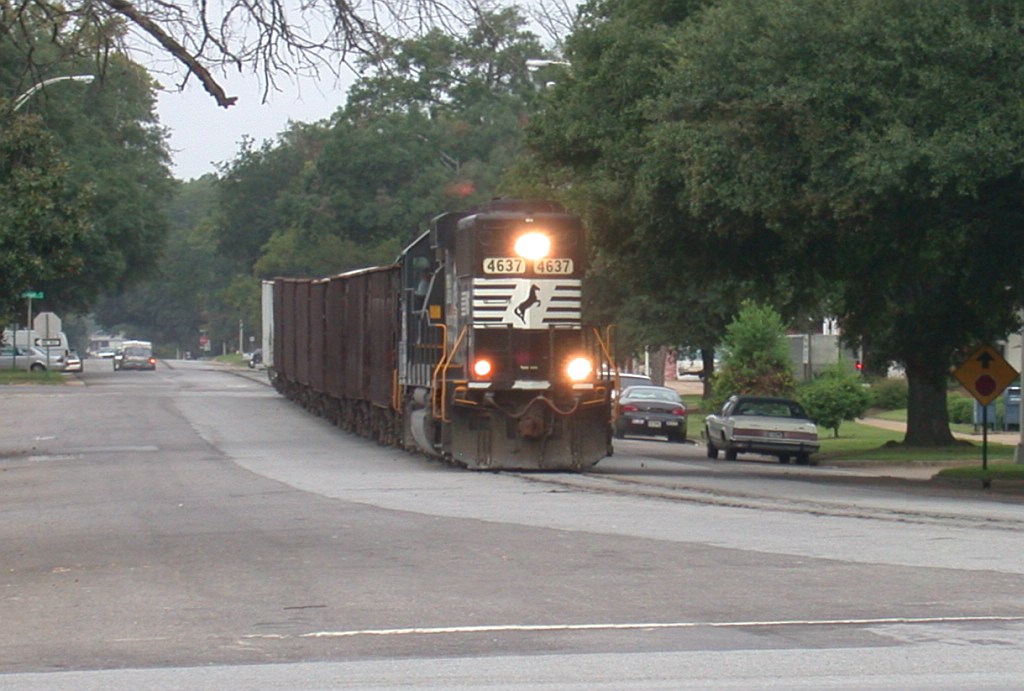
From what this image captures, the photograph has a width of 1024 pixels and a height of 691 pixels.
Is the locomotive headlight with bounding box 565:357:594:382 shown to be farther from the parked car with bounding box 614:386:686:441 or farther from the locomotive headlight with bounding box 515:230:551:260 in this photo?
the parked car with bounding box 614:386:686:441

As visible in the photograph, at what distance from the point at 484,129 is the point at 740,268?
65838 mm

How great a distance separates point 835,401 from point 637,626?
36562 millimetres

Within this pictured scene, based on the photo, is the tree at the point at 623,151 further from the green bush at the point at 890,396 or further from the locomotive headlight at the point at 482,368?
the green bush at the point at 890,396

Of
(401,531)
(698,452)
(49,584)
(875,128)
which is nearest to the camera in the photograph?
(49,584)

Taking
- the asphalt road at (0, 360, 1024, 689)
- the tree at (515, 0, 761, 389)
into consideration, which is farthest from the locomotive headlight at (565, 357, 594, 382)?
the tree at (515, 0, 761, 389)

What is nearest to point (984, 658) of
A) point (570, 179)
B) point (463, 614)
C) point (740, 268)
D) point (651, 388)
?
point (463, 614)

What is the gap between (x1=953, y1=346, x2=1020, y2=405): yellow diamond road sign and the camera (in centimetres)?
2617

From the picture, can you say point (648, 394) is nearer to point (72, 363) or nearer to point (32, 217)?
point (32, 217)

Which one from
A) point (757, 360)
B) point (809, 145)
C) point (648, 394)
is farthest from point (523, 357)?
point (757, 360)

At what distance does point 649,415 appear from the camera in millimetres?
41969

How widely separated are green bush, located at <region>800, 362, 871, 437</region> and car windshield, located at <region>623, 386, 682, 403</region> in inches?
199

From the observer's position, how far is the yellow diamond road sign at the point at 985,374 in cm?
2617

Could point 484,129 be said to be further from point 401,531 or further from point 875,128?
point 401,531

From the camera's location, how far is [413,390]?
1046 inches
